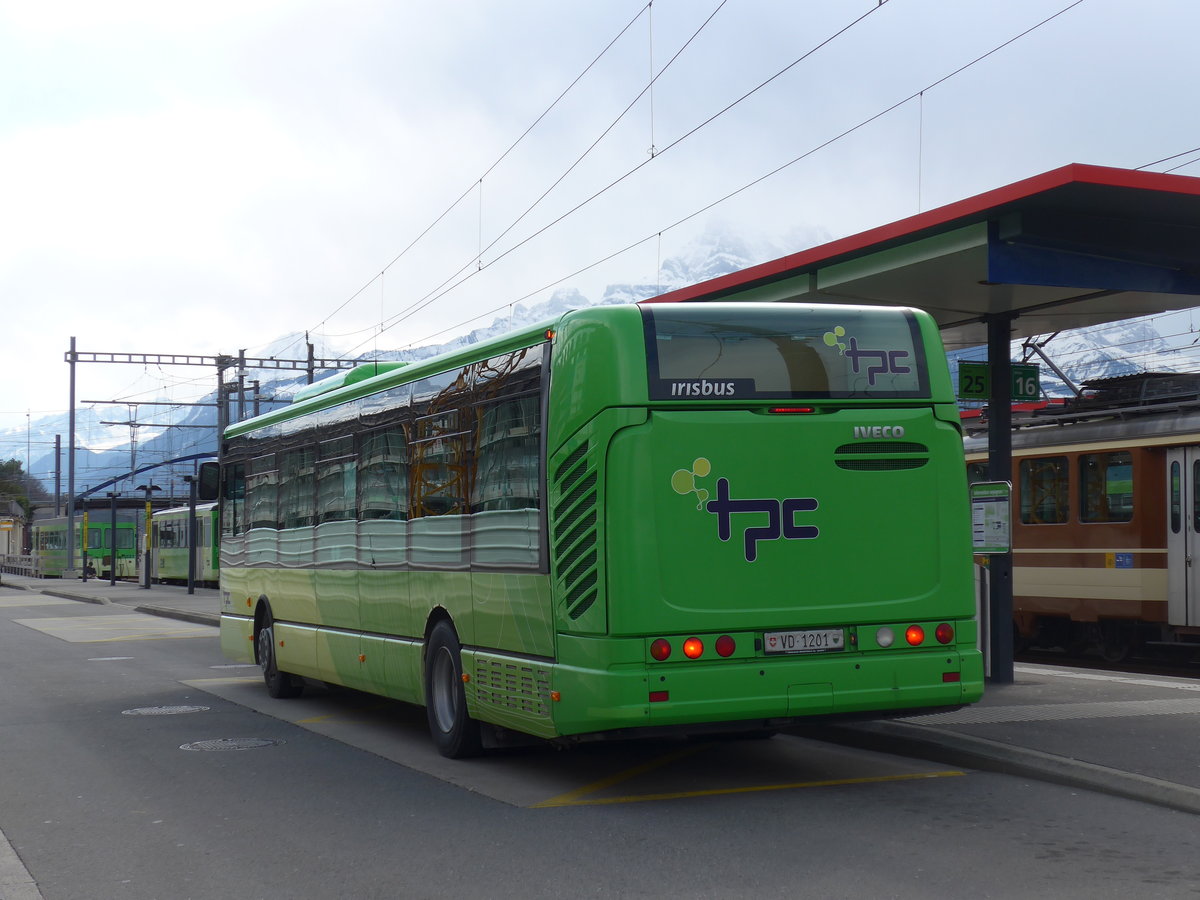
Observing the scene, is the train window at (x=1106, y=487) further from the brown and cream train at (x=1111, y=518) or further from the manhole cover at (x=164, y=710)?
the manhole cover at (x=164, y=710)

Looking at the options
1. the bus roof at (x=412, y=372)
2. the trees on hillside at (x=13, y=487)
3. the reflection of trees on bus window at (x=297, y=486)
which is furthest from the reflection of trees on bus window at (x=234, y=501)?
the trees on hillside at (x=13, y=487)

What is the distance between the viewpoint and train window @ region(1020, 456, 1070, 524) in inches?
737

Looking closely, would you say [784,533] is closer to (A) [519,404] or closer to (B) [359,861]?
(A) [519,404]

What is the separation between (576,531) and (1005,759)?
3128 mm

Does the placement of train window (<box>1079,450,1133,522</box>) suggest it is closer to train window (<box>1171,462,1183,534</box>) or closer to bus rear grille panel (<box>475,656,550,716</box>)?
train window (<box>1171,462,1183,534</box>)

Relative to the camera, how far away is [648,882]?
648 centimetres

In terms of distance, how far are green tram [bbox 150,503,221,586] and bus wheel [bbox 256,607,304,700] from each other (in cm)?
3304

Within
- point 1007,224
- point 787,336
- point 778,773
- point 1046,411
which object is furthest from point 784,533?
point 1046,411

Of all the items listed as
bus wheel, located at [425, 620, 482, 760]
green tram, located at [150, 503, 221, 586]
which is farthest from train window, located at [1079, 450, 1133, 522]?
green tram, located at [150, 503, 221, 586]

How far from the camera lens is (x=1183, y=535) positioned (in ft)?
55.6

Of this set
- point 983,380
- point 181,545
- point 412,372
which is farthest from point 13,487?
point 983,380

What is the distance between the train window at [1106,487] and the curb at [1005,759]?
8500 millimetres

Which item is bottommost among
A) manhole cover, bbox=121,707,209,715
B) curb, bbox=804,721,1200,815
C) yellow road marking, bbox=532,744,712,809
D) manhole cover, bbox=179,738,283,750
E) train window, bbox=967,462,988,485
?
manhole cover, bbox=121,707,209,715

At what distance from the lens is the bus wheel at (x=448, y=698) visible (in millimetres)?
9938
